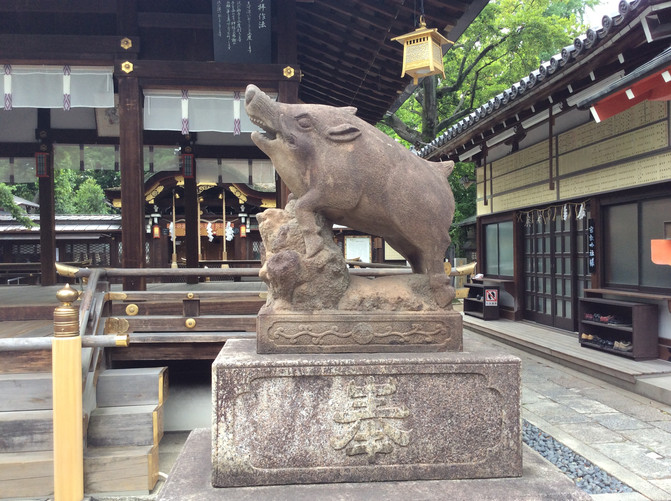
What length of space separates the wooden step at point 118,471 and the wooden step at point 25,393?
63 centimetres

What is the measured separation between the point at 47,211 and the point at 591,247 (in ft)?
36.0

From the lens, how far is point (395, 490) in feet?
7.63

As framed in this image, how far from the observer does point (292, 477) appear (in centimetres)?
239

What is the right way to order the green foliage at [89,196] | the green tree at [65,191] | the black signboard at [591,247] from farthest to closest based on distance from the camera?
the green foliage at [89,196] → the green tree at [65,191] → the black signboard at [591,247]

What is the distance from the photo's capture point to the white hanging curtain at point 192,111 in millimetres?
6812

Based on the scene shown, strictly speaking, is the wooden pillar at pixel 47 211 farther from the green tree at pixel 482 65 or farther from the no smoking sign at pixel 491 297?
the green tree at pixel 482 65

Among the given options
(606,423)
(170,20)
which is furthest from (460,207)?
(606,423)

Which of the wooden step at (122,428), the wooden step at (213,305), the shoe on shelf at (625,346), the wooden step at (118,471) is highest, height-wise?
the wooden step at (213,305)

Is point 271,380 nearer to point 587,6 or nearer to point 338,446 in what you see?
point 338,446

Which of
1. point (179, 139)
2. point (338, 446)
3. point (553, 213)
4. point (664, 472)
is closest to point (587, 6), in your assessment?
point (553, 213)

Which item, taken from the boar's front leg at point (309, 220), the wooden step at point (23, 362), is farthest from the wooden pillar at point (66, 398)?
the boar's front leg at point (309, 220)

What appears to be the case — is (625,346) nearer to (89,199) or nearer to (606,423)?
(606,423)

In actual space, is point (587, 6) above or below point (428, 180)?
above

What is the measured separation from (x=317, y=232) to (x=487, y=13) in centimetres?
1842
